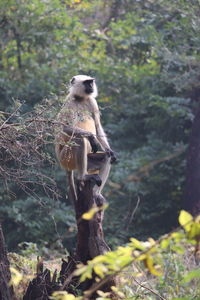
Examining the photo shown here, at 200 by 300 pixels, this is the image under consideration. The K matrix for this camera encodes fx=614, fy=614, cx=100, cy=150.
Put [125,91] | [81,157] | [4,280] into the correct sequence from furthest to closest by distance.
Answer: [125,91]
[81,157]
[4,280]

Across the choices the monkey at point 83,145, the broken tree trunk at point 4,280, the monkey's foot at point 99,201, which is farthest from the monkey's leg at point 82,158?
the broken tree trunk at point 4,280

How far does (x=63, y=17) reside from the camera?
10742 millimetres

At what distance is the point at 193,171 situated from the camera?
10.2m

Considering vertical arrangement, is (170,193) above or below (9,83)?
below

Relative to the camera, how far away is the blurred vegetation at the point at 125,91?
9.57 metres

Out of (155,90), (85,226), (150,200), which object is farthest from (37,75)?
(85,226)

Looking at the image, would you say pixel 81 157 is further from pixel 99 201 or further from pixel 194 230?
pixel 194 230

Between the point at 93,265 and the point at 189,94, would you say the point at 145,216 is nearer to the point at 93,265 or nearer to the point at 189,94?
the point at 189,94

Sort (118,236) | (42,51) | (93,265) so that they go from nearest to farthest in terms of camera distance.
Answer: (93,265), (118,236), (42,51)

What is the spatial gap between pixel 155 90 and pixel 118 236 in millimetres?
2751

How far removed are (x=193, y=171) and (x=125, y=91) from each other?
86.8 inches

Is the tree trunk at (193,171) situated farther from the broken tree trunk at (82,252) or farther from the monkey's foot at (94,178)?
the broken tree trunk at (82,252)

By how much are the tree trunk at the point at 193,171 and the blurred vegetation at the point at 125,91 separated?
0.18 metres

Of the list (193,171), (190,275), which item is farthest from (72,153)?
(193,171)
